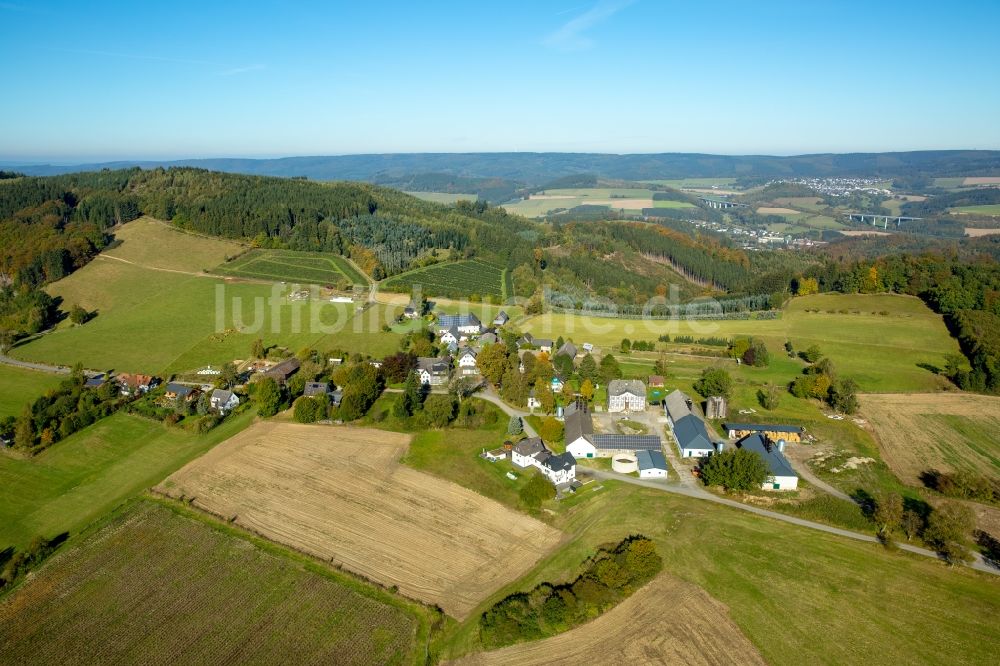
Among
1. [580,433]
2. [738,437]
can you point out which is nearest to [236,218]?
[580,433]

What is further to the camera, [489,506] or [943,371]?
[943,371]

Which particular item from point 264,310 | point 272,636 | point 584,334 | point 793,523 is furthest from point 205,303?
point 793,523

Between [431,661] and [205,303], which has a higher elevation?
[205,303]

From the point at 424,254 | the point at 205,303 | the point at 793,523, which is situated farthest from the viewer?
→ the point at 424,254

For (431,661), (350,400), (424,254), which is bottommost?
(431,661)

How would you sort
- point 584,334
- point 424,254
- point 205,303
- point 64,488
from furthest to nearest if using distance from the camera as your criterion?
point 424,254
point 205,303
point 584,334
point 64,488

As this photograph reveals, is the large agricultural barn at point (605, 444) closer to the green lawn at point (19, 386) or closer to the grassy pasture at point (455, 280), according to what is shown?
the grassy pasture at point (455, 280)

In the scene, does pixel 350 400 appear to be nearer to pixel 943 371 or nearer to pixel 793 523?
pixel 793 523

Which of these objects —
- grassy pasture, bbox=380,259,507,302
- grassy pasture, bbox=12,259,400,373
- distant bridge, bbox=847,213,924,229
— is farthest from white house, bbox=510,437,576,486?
distant bridge, bbox=847,213,924,229
